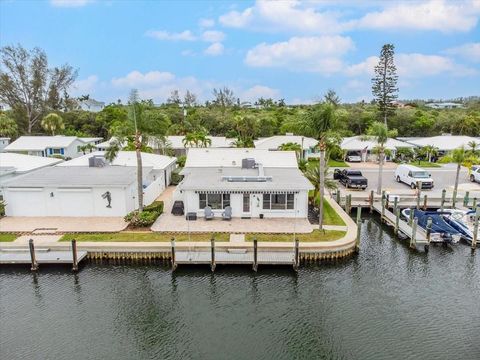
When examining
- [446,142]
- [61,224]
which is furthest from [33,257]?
[446,142]

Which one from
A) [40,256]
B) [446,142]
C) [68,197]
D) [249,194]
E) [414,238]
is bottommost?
[40,256]

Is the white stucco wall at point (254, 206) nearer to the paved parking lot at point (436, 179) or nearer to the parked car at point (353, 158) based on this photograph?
the paved parking lot at point (436, 179)

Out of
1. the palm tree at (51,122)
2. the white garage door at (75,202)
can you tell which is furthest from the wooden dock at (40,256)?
the palm tree at (51,122)

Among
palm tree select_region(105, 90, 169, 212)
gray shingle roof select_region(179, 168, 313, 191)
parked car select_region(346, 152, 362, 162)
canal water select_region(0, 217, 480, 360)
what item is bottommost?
canal water select_region(0, 217, 480, 360)

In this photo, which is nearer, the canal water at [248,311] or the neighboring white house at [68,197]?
the canal water at [248,311]

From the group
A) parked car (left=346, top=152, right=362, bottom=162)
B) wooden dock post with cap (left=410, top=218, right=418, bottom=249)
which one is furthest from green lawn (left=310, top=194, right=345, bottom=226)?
parked car (left=346, top=152, right=362, bottom=162)

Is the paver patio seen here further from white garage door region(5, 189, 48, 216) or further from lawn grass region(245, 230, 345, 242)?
lawn grass region(245, 230, 345, 242)

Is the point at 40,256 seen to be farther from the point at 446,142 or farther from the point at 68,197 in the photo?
the point at 446,142
